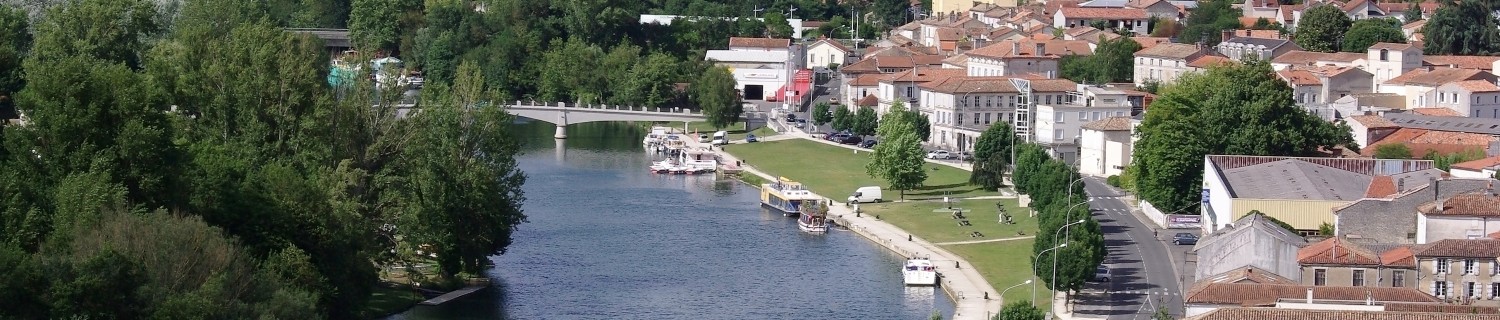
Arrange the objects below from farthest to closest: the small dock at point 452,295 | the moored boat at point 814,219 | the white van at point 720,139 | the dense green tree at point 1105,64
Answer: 1. the dense green tree at point 1105,64
2. the white van at point 720,139
3. the moored boat at point 814,219
4. the small dock at point 452,295

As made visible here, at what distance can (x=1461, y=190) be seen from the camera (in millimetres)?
37688

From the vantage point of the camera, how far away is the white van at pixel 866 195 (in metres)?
50.8

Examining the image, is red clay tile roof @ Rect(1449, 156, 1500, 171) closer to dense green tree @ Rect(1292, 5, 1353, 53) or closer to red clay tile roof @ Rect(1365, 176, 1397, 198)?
red clay tile roof @ Rect(1365, 176, 1397, 198)

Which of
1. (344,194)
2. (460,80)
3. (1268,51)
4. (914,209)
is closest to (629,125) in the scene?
(1268,51)

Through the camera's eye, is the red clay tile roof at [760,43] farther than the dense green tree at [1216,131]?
Yes

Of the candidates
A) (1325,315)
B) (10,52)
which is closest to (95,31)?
(10,52)

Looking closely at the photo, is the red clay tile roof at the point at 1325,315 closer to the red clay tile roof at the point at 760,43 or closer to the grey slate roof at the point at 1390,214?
the grey slate roof at the point at 1390,214

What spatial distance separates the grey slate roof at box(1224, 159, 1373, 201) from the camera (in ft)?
133

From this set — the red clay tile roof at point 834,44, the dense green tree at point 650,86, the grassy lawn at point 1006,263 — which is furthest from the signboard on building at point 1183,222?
the red clay tile roof at point 834,44

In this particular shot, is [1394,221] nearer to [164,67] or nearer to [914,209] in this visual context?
[914,209]

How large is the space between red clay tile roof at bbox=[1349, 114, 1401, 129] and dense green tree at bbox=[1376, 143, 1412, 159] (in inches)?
101

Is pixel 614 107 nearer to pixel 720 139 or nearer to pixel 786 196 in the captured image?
pixel 720 139

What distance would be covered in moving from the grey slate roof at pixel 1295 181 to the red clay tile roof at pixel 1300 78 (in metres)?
15.9

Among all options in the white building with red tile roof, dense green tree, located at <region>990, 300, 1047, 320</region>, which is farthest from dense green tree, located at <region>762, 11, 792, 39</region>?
dense green tree, located at <region>990, 300, 1047, 320</region>
